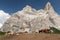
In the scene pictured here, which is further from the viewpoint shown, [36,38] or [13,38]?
[13,38]

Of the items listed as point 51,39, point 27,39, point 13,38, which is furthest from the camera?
point 13,38

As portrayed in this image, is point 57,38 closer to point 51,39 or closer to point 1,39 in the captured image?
point 51,39

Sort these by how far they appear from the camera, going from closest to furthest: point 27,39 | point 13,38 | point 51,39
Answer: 1. point 51,39
2. point 27,39
3. point 13,38

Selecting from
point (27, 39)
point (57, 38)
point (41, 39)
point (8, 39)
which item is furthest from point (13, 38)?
point (57, 38)

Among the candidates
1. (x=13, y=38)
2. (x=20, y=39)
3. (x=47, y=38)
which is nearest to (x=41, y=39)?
(x=47, y=38)

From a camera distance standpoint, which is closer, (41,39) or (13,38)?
(41,39)

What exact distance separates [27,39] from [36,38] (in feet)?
5.19

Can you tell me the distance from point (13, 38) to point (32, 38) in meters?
4.52

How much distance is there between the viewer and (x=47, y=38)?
34.4 m

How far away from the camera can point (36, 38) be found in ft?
116

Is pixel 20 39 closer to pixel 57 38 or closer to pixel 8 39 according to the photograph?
pixel 8 39

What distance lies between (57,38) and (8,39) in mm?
9971

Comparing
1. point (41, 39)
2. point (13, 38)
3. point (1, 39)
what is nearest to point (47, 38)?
point (41, 39)

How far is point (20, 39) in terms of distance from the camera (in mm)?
36375
